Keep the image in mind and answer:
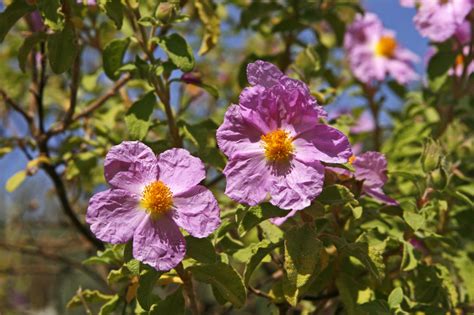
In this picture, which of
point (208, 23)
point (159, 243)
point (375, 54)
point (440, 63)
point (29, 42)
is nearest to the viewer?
point (159, 243)

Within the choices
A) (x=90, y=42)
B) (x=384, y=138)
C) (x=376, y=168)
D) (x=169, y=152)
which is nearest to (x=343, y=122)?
(x=376, y=168)

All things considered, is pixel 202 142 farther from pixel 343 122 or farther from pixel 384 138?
pixel 384 138

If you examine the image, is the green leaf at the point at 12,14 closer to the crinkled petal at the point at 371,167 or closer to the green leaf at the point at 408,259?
the crinkled petal at the point at 371,167

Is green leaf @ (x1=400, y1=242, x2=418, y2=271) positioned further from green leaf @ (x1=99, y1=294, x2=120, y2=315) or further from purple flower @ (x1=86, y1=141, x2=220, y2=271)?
green leaf @ (x1=99, y1=294, x2=120, y2=315)

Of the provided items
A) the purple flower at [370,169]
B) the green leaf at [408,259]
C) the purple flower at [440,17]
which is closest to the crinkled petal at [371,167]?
the purple flower at [370,169]

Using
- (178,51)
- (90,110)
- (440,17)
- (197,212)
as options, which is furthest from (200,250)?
(440,17)

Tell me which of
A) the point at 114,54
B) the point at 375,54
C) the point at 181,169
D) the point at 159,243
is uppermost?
the point at 375,54

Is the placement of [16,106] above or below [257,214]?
above

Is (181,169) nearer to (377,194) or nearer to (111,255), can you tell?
(111,255)
